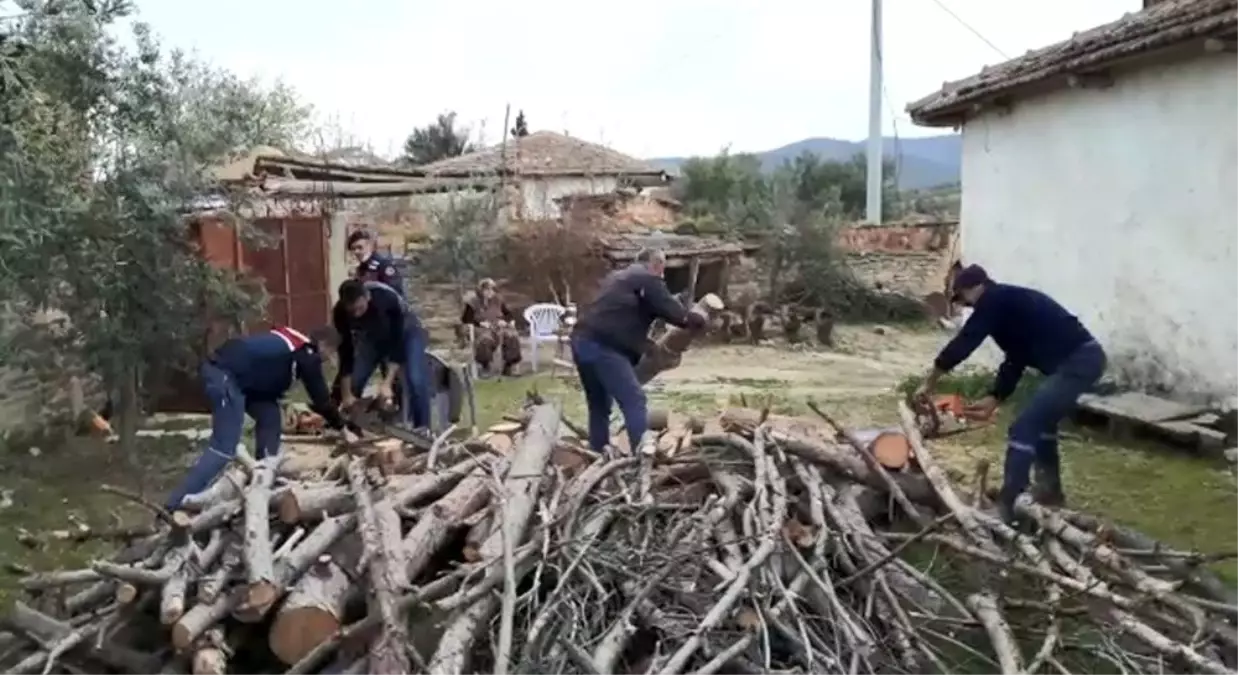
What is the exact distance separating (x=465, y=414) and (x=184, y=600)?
699 centimetres

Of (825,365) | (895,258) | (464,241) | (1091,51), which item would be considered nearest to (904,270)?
(895,258)

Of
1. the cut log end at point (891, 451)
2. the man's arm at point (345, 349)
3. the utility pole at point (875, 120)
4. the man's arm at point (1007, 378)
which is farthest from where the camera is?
the utility pole at point (875, 120)

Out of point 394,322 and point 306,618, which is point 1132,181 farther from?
point 306,618

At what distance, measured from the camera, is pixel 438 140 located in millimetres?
32156

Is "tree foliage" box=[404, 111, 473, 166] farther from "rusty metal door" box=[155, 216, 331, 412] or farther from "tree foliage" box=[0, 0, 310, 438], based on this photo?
"tree foliage" box=[0, 0, 310, 438]

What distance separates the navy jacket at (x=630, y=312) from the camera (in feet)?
25.1

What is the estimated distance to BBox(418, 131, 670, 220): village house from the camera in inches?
812

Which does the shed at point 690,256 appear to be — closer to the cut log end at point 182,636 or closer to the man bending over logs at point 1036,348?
the man bending over logs at point 1036,348

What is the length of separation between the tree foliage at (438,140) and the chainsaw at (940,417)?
2319 centimetres

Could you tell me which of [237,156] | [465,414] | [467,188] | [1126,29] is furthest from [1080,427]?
[467,188]

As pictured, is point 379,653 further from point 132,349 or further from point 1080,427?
point 1080,427

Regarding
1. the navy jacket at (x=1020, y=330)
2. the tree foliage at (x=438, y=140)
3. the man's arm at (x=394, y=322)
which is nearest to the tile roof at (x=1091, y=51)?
the navy jacket at (x=1020, y=330)

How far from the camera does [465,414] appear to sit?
11.7 metres

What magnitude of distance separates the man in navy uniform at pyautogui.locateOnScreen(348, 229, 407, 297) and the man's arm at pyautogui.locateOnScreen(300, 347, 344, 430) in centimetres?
168
